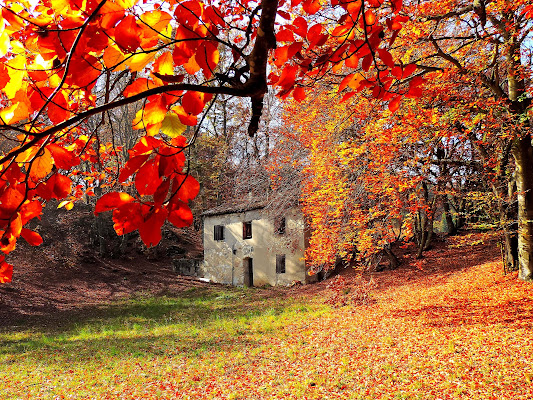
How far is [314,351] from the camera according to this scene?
706 centimetres

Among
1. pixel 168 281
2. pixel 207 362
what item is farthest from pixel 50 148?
pixel 168 281

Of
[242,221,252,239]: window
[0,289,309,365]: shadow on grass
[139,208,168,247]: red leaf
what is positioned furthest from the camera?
[242,221,252,239]: window

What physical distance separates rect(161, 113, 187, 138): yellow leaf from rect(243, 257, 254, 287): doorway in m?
18.3

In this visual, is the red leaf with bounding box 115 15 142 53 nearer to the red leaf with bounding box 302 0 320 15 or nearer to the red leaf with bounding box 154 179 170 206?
the red leaf with bounding box 154 179 170 206

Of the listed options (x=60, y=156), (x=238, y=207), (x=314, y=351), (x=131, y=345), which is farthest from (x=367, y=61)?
(x=238, y=207)

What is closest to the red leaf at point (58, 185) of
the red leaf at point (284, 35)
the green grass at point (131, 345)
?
the red leaf at point (284, 35)

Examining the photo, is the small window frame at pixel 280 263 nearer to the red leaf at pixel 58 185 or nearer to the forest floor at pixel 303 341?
the forest floor at pixel 303 341

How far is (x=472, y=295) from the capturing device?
8875mm

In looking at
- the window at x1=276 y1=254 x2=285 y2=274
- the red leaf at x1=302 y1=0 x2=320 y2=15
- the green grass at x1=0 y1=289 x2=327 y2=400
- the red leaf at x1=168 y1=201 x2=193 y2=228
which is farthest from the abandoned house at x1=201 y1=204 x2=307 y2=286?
the red leaf at x1=168 y1=201 x2=193 y2=228

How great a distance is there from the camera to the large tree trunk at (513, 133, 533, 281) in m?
7.93

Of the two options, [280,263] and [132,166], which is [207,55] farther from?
[280,263]

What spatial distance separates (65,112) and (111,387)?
6362mm

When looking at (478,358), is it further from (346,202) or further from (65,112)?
(65,112)

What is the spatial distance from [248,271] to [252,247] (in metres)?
1.56
